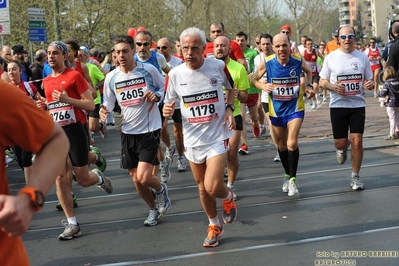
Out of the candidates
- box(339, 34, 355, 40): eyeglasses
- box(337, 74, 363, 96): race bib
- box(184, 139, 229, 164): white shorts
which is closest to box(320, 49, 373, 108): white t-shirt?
box(337, 74, 363, 96): race bib

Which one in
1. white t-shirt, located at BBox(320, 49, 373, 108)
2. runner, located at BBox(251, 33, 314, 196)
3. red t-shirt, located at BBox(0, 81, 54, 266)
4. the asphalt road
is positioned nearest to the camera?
red t-shirt, located at BBox(0, 81, 54, 266)

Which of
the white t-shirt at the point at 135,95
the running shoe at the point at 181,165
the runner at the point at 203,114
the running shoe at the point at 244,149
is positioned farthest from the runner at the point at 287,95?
the running shoe at the point at 244,149

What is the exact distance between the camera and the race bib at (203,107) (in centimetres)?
658

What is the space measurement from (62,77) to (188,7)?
1796 inches


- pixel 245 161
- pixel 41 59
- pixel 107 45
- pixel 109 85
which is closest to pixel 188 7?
pixel 107 45

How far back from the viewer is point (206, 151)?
6.51 meters

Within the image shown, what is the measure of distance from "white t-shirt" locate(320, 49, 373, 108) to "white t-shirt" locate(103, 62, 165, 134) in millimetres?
2315

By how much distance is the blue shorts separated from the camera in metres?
8.48

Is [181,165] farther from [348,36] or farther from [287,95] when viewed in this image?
[348,36]

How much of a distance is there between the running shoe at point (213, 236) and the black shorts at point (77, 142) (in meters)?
1.85

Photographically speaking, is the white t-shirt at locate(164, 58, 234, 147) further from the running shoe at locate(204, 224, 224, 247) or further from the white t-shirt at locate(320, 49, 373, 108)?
the white t-shirt at locate(320, 49, 373, 108)

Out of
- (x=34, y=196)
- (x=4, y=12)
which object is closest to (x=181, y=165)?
(x=34, y=196)

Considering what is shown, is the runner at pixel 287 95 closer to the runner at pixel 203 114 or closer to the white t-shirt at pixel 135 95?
the white t-shirt at pixel 135 95

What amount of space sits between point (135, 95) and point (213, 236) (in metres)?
1.92
